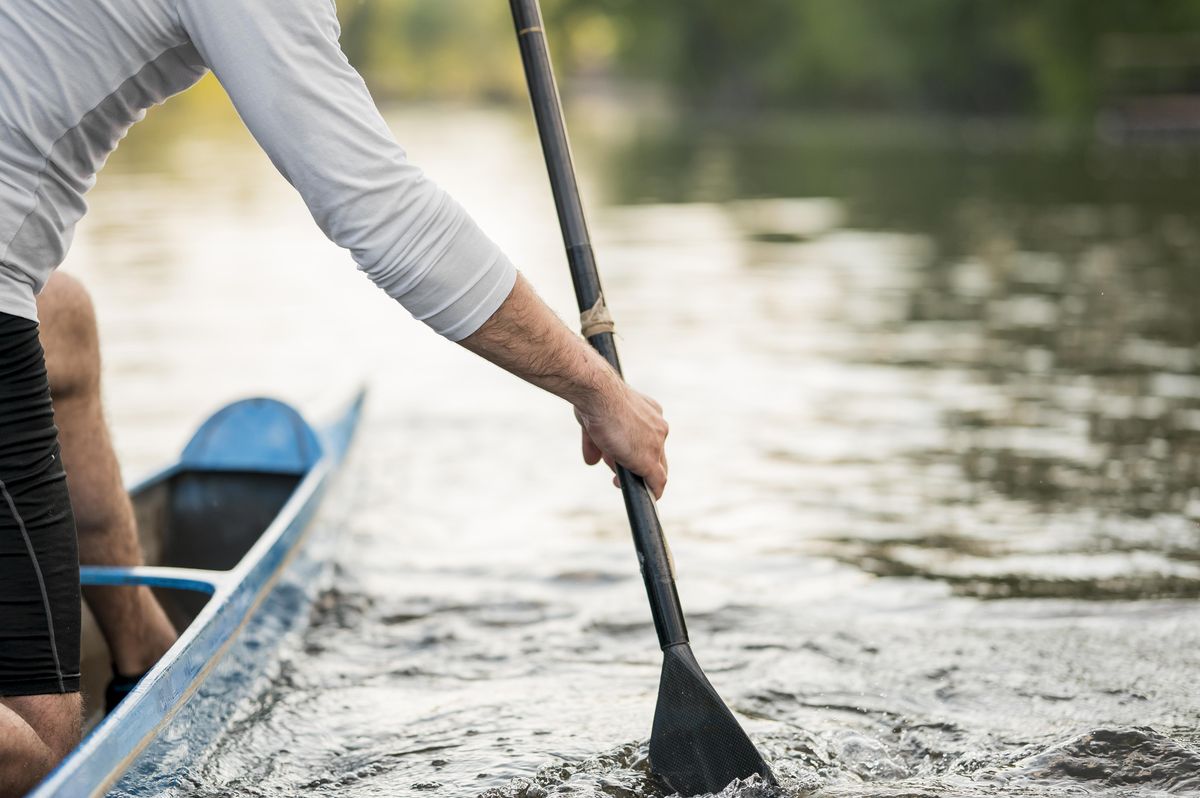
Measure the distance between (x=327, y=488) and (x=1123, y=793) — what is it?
288 centimetres

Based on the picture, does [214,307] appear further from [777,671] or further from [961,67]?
[961,67]

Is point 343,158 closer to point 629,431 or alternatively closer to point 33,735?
point 629,431

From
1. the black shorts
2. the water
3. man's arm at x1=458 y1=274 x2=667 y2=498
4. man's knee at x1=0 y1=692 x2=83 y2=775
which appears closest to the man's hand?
man's arm at x1=458 y1=274 x2=667 y2=498

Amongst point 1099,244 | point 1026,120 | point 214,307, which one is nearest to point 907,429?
point 214,307

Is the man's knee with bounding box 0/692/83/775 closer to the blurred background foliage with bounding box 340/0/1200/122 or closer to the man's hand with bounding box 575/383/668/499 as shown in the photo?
the man's hand with bounding box 575/383/668/499

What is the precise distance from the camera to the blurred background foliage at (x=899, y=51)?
4138cm

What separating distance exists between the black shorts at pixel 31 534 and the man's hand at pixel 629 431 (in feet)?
3.30

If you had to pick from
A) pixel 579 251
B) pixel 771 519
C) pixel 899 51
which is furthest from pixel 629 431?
pixel 899 51

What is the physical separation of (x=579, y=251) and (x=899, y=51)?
51830 mm

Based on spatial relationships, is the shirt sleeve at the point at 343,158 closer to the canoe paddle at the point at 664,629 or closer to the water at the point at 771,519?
the canoe paddle at the point at 664,629

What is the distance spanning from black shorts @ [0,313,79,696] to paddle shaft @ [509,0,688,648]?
114 cm

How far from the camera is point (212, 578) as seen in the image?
360 cm

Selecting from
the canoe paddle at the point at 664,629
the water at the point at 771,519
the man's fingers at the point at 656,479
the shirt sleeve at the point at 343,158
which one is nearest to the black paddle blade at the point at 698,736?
the canoe paddle at the point at 664,629

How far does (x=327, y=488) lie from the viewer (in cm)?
496
